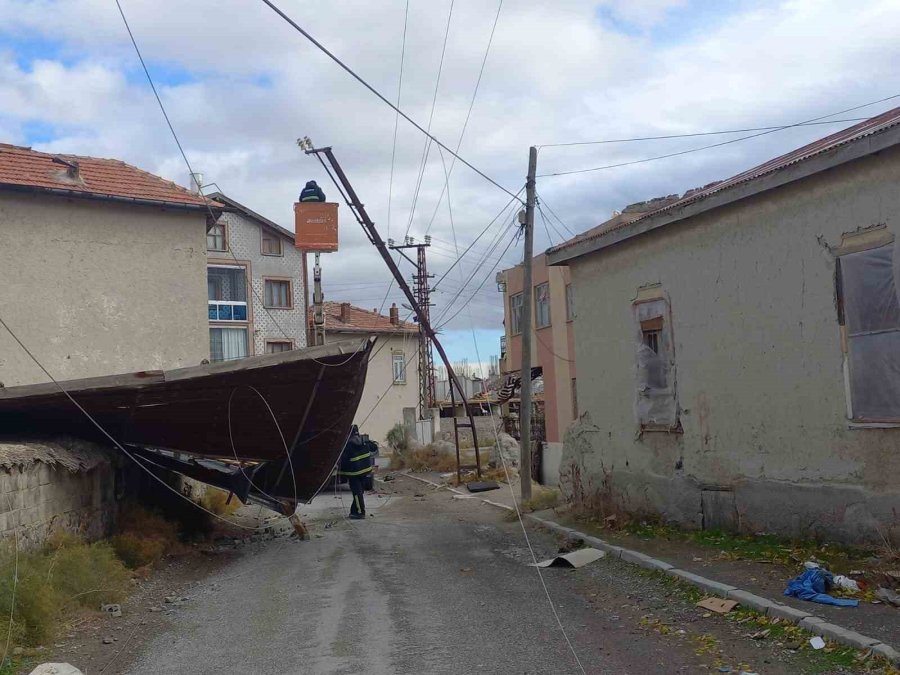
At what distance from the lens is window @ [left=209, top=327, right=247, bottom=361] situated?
1470 inches

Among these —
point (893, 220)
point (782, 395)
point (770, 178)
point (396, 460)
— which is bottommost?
point (396, 460)

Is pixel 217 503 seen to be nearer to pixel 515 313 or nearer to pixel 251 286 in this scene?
pixel 515 313

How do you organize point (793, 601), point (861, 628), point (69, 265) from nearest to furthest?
point (861, 628), point (793, 601), point (69, 265)

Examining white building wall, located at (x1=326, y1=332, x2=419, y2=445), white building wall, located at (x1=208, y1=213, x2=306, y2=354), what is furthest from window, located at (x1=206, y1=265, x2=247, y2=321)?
white building wall, located at (x1=326, y1=332, x2=419, y2=445)

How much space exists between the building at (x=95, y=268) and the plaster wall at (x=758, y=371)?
462 inches

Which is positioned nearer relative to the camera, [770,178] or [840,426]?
[840,426]

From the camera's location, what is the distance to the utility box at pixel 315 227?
730 inches

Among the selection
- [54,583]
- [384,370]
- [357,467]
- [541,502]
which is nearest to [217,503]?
[357,467]

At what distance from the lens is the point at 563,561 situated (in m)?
10.1

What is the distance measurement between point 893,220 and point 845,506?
9.17 ft

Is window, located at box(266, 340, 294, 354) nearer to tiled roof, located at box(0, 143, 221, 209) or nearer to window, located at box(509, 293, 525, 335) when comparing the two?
window, located at box(509, 293, 525, 335)

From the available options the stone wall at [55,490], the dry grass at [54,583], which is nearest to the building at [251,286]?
the stone wall at [55,490]

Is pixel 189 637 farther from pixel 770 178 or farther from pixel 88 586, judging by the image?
pixel 770 178

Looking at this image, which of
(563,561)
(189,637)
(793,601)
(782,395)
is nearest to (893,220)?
(782,395)
